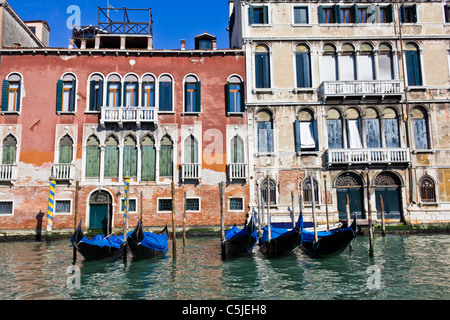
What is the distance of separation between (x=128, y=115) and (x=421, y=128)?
11.8 metres

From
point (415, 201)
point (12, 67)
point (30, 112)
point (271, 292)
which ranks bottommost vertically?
point (271, 292)

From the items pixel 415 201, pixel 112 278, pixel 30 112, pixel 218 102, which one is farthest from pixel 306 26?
pixel 112 278

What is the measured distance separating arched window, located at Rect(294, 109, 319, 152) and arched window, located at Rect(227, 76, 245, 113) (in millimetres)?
2382

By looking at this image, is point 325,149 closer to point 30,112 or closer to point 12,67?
point 30,112

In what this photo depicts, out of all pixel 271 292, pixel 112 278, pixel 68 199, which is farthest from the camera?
pixel 68 199

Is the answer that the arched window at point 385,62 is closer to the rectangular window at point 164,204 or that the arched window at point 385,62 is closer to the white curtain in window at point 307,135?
the white curtain in window at point 307,135

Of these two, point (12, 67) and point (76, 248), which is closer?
point (76, 248)

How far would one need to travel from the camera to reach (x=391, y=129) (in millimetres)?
15500

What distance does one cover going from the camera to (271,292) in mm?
6664

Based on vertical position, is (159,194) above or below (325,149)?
below

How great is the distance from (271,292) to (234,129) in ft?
30.7

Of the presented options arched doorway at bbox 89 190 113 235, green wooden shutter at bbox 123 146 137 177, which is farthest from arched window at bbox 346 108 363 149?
arched doorway at bbox 89 190 113 235

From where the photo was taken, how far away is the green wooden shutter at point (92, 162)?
14.9m

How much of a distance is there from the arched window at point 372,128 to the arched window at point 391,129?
29cm
